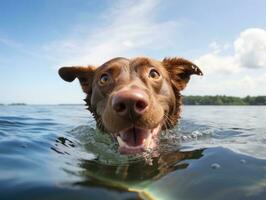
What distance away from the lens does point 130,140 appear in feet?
15.1

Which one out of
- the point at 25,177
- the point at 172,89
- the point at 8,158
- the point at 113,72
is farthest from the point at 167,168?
the point at 172,89

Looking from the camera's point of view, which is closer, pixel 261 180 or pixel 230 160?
pixel 261 180

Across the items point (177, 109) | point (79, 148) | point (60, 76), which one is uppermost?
point (60, 76)

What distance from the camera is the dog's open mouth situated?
14.9 feet

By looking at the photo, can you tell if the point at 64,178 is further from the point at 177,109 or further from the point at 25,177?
the point at 177,109

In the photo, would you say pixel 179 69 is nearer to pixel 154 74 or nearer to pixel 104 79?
pixel 154 74

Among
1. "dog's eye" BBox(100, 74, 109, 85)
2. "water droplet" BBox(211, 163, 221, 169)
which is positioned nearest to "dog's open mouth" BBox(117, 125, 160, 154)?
"water droplet" BBox(211, 163, 221, 169)

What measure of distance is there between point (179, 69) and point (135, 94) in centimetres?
348

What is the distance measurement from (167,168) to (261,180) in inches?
37.4

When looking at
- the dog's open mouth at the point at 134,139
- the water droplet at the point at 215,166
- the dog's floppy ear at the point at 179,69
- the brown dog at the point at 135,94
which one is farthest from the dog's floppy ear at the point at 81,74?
the water droplet at the point at 215,166

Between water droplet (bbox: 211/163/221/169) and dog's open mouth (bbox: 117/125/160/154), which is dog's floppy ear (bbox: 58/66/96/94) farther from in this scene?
water droplet (bbox: 211/163/221/169)

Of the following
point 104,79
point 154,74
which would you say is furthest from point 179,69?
point 104,79

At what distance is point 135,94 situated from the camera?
A: 3.84 metres

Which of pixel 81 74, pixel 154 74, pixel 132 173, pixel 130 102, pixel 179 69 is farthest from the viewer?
pixel 81 74
